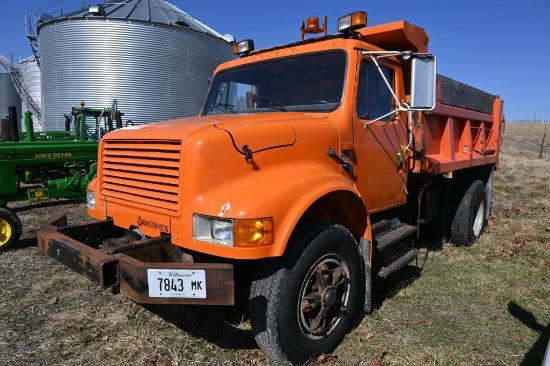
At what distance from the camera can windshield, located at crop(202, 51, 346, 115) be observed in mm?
3787

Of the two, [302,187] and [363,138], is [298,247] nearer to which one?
[302,187]

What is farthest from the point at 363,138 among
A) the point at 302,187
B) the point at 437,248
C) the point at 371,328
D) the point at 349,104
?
the point at 437,248

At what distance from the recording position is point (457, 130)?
596 centimetres

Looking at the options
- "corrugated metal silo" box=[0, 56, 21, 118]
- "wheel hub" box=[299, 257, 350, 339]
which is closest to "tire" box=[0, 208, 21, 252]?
"wheel hub" box=[299, 257, 350, 339]

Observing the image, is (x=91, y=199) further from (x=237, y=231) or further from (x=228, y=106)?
(x=237, y=231)

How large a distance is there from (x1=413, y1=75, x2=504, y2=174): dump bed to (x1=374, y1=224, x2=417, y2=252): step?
0.70 metres

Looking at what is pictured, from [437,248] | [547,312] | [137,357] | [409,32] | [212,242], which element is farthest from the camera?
[437,248]

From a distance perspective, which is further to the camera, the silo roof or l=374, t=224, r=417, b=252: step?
the silo roof

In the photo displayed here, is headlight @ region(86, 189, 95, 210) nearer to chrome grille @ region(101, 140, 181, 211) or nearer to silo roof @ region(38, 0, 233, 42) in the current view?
chrome grille @ region(101, 140, 181, 211)

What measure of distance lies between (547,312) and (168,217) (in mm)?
3745

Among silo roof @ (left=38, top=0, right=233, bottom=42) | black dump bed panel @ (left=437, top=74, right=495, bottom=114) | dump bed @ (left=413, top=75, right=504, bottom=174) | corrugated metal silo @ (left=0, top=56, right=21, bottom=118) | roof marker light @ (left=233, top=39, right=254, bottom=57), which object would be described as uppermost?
silo roof @ (left=38, top=0, right=233, bottom=42)

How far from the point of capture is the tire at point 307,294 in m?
2.84

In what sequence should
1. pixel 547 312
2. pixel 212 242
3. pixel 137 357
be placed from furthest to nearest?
pixel 547 312, pixel 137 357, pixel 212 242

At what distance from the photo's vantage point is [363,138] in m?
3.86
